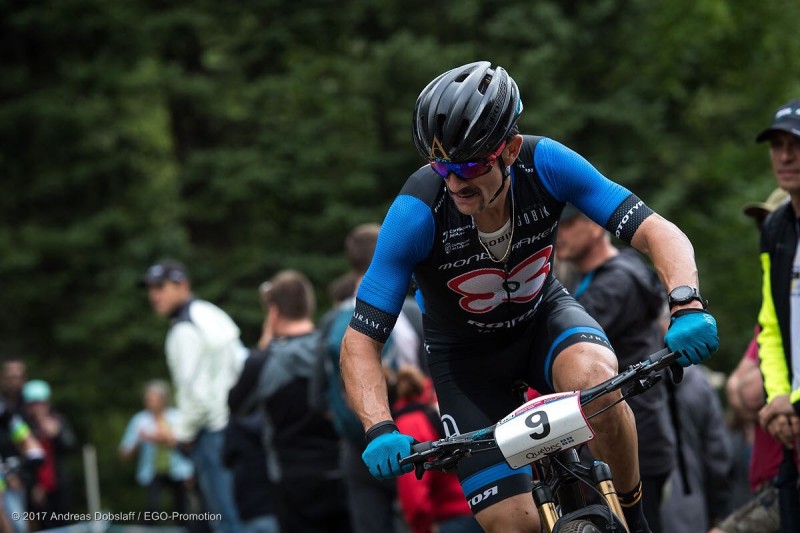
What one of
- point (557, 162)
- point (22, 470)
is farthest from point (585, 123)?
point (557, 162)

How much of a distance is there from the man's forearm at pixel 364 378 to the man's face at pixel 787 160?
2223 mm

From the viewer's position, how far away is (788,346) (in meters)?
5.67

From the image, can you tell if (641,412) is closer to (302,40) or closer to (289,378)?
(289,378)

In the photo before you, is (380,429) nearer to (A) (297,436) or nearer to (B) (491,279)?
(B) (491,279)

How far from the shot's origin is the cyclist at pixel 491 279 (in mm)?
4457

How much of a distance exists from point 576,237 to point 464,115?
2.31 m

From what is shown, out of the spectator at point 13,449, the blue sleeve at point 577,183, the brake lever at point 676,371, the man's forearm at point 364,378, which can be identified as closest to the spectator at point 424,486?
Result: the man's forearm at point 364,378

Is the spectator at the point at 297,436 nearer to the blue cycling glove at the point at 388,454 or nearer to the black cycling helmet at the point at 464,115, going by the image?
the black cycling helmet at the point at 464,115

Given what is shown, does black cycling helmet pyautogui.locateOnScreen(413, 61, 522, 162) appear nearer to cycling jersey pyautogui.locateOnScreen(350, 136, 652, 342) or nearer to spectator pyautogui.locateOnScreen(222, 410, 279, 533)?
cycling jersey pyautogui.locateOnScreen(350, 136, 652, 342)

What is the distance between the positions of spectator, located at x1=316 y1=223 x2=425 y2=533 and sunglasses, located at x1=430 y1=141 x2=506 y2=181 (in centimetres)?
328

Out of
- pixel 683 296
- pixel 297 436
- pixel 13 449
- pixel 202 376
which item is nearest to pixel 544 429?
pixel 683 296

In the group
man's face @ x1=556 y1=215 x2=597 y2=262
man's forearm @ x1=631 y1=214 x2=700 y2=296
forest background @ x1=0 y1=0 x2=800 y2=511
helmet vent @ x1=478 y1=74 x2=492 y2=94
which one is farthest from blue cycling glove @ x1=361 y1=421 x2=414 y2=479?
forest background @ x1=0 y1=0 x2=800 y2=511

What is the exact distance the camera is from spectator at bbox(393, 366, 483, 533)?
7.30 m

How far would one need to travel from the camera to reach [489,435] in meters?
4.11
